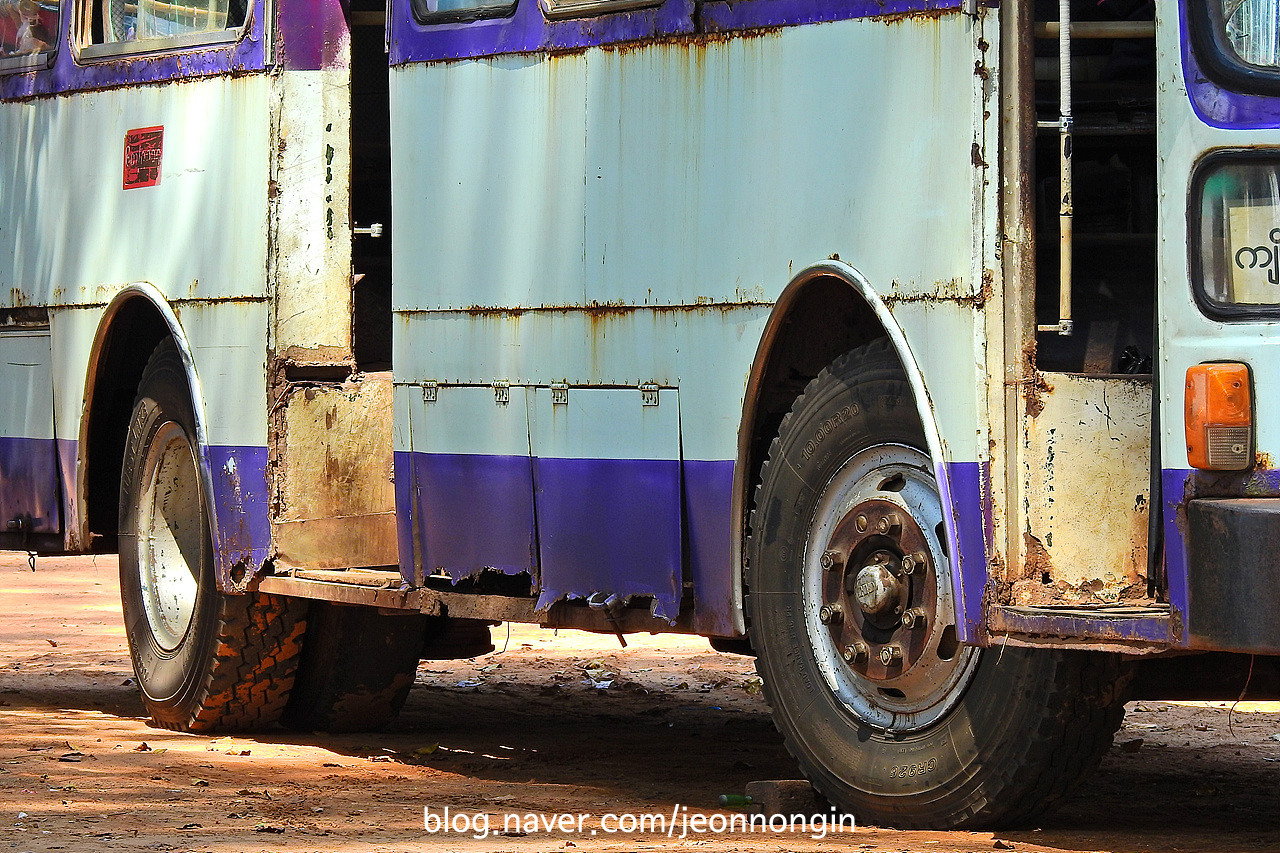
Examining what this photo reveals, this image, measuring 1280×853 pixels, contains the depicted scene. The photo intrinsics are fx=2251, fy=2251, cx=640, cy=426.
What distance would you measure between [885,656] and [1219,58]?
169 cm

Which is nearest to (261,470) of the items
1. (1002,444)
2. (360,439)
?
(360,439)

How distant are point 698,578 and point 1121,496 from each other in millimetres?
1353

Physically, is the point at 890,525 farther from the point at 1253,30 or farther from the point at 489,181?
the point at 489,181

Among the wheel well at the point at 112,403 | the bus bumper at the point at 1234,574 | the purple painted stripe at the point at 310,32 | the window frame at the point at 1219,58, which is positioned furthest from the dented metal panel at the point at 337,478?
the window frame at the point at 1219,58

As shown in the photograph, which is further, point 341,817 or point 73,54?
point 73,54

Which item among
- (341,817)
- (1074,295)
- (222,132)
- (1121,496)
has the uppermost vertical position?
(222,132)

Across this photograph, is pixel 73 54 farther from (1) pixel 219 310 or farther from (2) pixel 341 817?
(2) pixel 341 817

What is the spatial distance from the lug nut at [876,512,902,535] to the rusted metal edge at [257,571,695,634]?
818mm

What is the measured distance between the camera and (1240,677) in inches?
221

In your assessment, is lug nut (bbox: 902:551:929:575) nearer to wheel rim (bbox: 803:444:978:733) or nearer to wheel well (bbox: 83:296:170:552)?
wheel rim (bbox: 803:444:978:733)

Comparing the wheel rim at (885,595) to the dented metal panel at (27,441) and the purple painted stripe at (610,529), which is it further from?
the dented metal panel at (27,441)

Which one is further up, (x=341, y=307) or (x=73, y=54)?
(x=73, y=54)

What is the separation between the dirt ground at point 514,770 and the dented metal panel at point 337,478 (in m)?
0.73

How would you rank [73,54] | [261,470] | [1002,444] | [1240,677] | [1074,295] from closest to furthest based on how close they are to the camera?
[1002,444] → [1240,677] → [1074,295] → [261,470] → [73,54]
